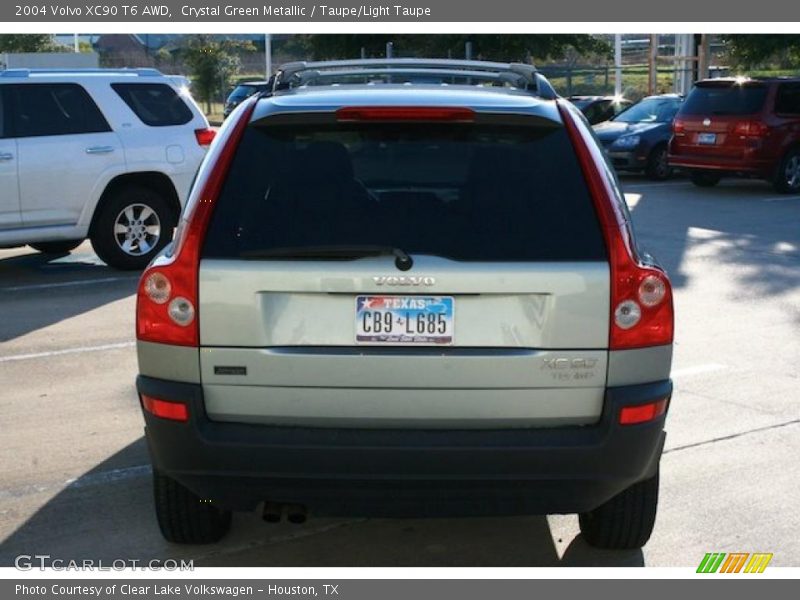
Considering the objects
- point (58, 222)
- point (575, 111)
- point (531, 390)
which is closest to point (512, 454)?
point (531, 390)

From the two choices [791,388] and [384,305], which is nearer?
[384,305]

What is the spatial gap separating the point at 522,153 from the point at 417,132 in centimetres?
37

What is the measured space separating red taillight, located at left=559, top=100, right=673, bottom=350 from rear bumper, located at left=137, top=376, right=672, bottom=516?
0.61 ft

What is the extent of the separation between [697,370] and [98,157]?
5.91 metres

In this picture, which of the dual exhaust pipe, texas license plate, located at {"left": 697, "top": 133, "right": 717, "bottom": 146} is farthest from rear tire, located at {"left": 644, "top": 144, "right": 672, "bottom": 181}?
the dual exhaust pipe

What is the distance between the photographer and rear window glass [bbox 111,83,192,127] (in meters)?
11.2

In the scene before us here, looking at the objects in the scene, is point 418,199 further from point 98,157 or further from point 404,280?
point 98,157

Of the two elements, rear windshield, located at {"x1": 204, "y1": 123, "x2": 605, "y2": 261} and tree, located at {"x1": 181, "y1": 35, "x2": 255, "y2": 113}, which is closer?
rear windshield, located at {"x1": 204, "y1": 123, "x2": 605, "y2": 261}

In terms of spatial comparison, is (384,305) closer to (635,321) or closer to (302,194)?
(302,194)

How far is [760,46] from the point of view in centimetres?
2605

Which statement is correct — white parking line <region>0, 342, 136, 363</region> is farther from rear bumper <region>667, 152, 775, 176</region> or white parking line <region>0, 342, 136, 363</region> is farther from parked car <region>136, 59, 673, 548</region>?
rear bumper <region>667, 152, 775, 176</region>

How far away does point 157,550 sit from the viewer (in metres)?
4.67

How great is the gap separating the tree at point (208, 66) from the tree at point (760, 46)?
21.9m

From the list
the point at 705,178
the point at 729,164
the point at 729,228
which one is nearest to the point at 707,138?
the point at 729,164
